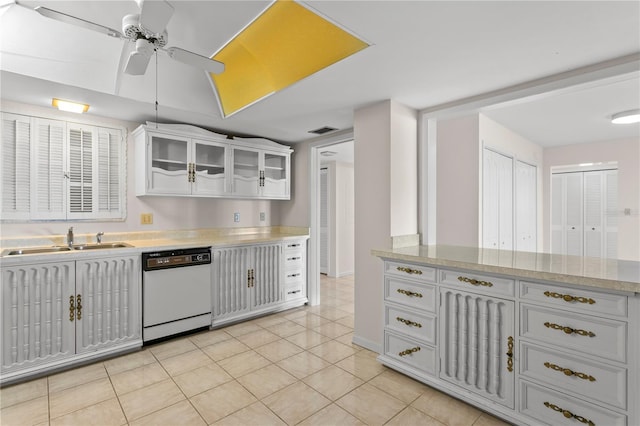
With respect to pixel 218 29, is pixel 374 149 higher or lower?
lower

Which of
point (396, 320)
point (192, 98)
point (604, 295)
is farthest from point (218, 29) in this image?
point (604, 295)

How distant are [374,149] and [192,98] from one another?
180 cm

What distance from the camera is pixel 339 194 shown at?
619 centimetres

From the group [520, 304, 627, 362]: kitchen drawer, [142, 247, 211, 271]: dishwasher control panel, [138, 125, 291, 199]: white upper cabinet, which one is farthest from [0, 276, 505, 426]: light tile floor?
[138, 125, 291, 199]: white upper cabinet

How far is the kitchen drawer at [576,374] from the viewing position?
60.9 inches

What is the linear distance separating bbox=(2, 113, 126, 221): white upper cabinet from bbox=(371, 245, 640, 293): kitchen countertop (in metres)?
2.86

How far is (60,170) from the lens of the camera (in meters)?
2.97

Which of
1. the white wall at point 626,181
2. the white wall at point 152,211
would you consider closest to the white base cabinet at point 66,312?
the white wall at point 152,211

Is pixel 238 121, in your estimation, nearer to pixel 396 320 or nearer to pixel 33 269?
pixel 33 269

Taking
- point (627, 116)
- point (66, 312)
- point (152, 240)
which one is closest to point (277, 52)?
point (152, 240)

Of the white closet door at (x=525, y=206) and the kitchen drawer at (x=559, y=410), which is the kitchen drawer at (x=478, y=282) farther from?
Result: the white closet door at (x=525, y=206)

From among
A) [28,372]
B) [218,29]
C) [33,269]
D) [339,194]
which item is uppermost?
[218,29]

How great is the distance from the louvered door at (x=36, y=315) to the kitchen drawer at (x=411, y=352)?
2611 mm

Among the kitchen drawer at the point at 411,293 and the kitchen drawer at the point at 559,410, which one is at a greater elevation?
the kitchen drawer at the point at 411,293
